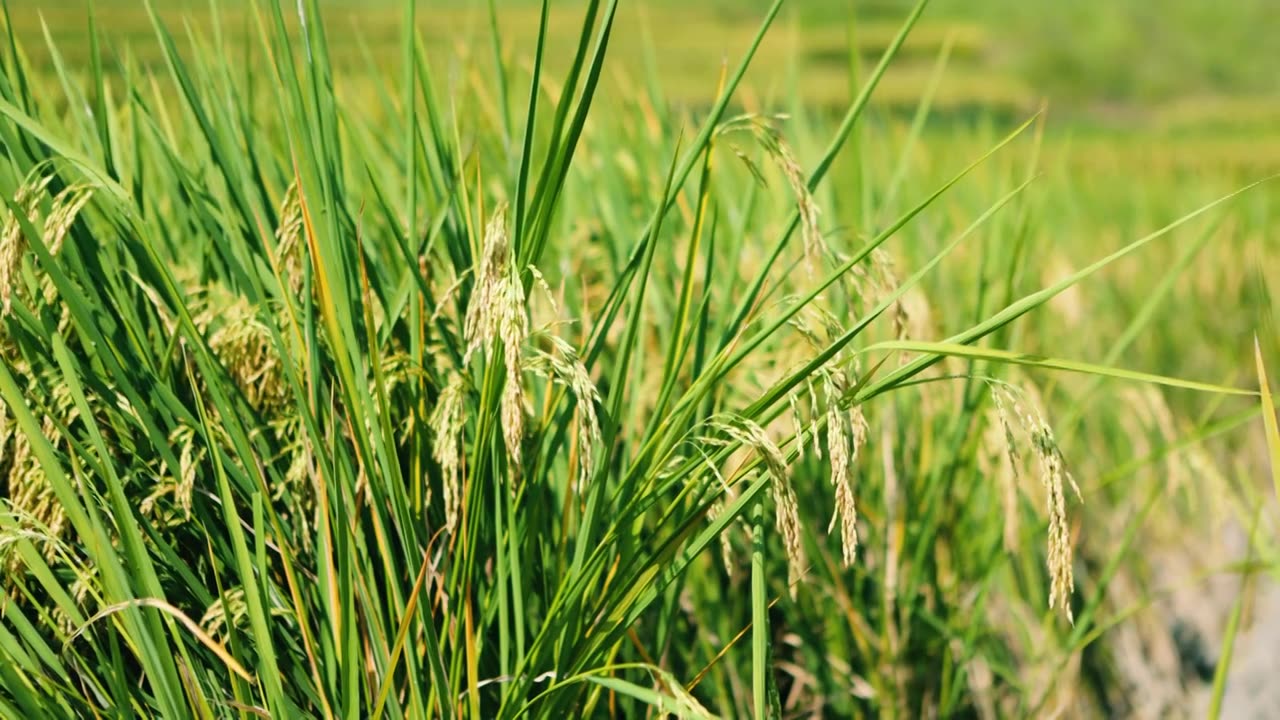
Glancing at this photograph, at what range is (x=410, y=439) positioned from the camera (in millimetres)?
1060

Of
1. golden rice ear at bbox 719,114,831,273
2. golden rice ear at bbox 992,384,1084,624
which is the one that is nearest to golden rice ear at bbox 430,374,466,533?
golden rice ear at bbox 719,114,831,273

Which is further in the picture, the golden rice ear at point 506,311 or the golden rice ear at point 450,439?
the golden rice ear at point 450,439

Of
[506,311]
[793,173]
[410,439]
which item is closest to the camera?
[506,311]

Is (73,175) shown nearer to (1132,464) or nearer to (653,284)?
(653,284)

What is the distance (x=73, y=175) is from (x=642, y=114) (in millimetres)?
1101

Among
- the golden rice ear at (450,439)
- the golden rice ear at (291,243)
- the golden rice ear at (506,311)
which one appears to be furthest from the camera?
the golden rice ear at (291,243)

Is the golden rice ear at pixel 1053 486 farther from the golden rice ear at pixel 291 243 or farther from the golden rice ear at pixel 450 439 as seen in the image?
the golden rice ear at pixel 291 243

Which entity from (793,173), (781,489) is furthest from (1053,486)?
(793,173)

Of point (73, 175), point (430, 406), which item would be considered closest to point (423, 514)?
point (430, 406)

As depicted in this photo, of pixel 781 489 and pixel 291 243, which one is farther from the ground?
pixel 291 243

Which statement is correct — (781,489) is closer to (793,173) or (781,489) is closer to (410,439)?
(793,173)

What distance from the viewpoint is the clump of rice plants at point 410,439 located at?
2.63ft

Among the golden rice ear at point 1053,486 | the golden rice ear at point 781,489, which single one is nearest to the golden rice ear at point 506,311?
the golden rice ear at point 781,489

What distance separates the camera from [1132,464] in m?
1.40
